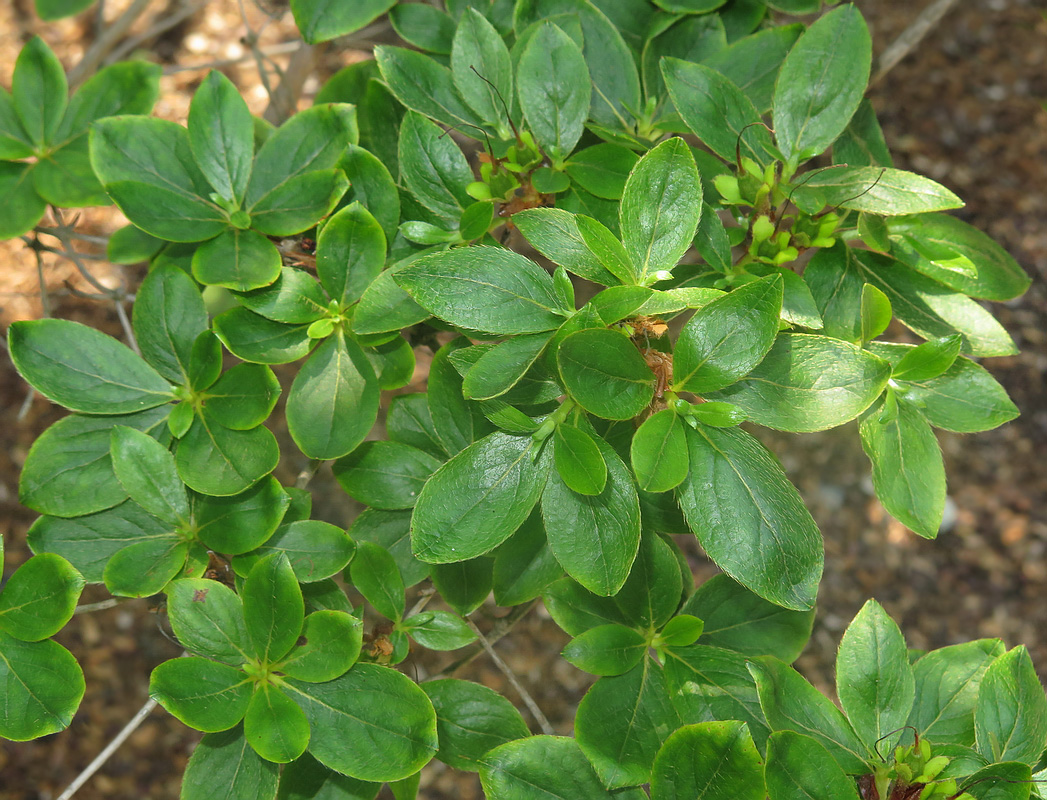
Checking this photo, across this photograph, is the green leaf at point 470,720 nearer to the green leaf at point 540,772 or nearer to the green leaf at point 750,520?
the green leaf at point 540,772

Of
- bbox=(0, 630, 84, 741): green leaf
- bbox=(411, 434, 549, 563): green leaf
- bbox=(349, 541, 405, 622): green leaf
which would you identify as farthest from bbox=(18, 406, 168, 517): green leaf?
bbox=(411, 434, 549, 563): green leaf

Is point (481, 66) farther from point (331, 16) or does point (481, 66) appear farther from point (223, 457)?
point (223, 457)

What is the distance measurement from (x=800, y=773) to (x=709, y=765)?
93 mm

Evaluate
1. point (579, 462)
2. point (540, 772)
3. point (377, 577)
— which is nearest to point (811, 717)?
point (540, 772)

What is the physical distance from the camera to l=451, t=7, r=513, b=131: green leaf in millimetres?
1038

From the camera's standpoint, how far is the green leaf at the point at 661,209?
0.87 metres

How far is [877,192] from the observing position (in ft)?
3.05

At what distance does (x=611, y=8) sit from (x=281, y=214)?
606 millimetres

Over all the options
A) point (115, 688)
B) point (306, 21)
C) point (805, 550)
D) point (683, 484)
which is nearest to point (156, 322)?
point (306, 21)

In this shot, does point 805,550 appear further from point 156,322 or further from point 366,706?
point 156,322

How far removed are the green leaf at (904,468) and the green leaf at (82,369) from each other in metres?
0.90

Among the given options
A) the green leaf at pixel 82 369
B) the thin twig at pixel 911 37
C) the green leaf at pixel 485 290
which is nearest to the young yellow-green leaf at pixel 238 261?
the green leaf at pixel 82 369

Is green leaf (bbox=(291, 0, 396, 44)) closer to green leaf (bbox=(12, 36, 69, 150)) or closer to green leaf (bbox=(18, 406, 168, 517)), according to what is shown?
green leaf (bbox=(12, 36, 69, 150))

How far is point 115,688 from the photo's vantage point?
6.68ft
